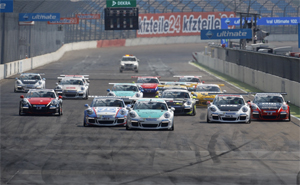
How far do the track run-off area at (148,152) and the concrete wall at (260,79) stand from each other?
6619 millimetres

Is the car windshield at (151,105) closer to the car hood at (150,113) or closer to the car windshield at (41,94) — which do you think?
the car hood at (150,113)

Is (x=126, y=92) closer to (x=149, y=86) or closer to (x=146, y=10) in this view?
(x=149, y=86)

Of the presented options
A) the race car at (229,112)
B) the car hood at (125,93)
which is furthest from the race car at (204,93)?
the race car at (229,112)

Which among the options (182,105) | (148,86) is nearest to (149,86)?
(148,86)

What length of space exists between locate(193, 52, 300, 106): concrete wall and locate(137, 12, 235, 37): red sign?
127 feet

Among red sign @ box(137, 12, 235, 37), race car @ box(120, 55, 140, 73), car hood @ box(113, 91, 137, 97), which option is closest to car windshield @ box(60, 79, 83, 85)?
car hood @ box(113, 91, 137, 97)

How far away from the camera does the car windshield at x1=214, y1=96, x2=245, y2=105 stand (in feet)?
69.6

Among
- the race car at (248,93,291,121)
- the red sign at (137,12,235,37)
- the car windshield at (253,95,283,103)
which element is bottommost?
the race car at (248,93,291,121)

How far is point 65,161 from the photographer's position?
43.7ft

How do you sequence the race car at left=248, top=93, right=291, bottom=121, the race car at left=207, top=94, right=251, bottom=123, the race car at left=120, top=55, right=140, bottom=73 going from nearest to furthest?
the race car at left=207, top=94, right=251, bottom=123 → the race car at left=248, top=93, right=291, bottom=121 → the race car at left=120, top=55, right=140, bottom=73

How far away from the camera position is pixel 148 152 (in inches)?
575

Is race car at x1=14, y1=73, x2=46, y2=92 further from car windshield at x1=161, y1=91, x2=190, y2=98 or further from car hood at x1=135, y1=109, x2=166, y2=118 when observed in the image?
car hood at x1=135, y1=109, x2=166, y2=118

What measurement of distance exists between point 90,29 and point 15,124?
7490 centimetres

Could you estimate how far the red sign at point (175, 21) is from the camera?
320ft
